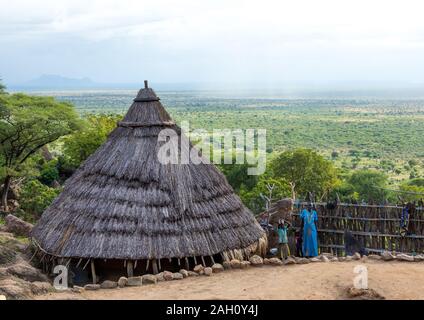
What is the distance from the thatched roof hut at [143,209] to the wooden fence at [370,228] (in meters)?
1.93

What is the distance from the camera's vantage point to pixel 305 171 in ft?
82.9

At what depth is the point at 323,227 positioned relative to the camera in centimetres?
1327

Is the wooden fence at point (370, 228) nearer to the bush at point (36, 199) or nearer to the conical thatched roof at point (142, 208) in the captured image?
the conical thatched roof at point (142, 208)

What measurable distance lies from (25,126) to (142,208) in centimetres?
1136

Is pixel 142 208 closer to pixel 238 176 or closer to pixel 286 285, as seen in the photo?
pixel 286 285

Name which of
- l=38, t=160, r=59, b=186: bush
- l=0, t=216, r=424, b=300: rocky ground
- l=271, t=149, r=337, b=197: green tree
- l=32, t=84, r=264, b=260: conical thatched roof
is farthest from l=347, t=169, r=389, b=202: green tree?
l=0, t=216, r=424, b=300: rocky ground

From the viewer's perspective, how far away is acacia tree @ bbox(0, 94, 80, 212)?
20.7m

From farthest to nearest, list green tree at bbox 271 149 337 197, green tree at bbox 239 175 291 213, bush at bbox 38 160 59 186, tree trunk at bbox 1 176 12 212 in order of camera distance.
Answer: green tree at bbox 271 149 337 197 < bush at bbox 38 160 59 186 < tree trunk at bbox 1 176 12 212 < green tree at bbox 239 175 291 213

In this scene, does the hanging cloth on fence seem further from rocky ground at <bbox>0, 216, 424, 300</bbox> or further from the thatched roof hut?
the thatched roof hut

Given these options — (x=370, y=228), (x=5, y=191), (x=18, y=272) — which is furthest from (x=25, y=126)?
(x=370, y=228)

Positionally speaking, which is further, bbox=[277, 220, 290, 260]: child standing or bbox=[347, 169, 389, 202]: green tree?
bbox=[347, 169, 389, 202]: green tree

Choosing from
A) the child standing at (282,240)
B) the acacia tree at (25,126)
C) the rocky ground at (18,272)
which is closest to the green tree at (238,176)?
the acacia tree at (25,126)

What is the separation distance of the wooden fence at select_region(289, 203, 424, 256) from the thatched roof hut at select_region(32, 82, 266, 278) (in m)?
1.93
